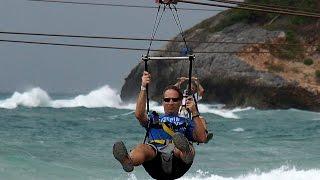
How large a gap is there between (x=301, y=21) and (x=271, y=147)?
108 feet

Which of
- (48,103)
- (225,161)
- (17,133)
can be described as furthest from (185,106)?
(48,103)

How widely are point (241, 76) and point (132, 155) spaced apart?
4509 cm

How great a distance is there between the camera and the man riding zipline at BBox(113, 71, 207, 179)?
9336 mm

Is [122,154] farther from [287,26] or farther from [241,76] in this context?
[287,26]

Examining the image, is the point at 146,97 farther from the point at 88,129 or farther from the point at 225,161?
the point at 88,129

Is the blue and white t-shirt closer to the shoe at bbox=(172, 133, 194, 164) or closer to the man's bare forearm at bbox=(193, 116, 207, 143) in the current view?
the man's bare forearm at bbox=(193, 116, 207, 143)

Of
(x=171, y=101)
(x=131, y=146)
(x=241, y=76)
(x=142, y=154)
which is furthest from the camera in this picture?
(x=241, y=76)

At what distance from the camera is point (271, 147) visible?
92.1ft

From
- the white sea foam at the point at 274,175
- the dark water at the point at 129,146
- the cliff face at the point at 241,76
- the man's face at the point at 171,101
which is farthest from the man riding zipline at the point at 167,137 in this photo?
the cliff face at the point at 241,76

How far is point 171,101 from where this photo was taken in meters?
9.81

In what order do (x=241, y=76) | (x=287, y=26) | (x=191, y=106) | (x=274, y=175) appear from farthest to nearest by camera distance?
(x=287, y=26), (x=241, y=76), (x=274, y=175), (x=191, y=106)

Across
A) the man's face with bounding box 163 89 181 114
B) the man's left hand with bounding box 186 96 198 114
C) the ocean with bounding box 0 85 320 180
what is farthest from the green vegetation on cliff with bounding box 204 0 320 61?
the man's left hand with bounding box 186 96 198 114

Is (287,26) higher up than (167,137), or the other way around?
(167,137)

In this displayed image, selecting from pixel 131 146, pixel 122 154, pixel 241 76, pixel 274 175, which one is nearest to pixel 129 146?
pixel 131 146
